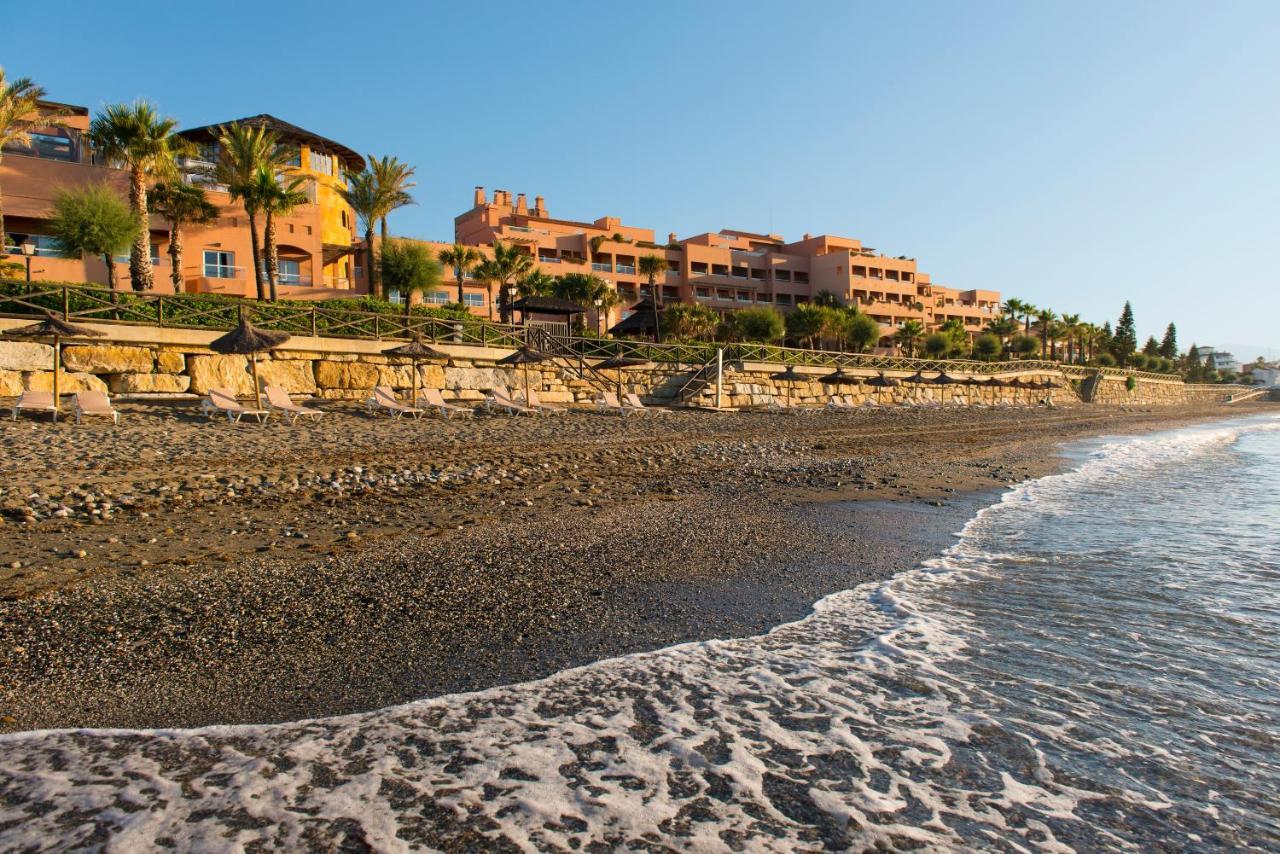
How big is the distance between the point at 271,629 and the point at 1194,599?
19.1ft

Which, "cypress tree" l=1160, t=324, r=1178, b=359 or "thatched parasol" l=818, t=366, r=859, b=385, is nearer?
"thatched parasol" l=818, t=366, r=859, b=385

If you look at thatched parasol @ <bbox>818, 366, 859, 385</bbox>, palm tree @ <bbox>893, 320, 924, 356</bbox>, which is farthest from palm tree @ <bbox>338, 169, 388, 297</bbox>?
palm tree @ <bbox>893, 320, 924, 356</bbox>

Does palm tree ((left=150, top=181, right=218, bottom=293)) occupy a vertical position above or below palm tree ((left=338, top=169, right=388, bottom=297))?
below

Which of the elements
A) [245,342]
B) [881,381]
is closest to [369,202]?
[245,342]

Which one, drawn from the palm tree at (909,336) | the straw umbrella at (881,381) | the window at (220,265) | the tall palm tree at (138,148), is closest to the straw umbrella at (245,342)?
the tall palm tree at (138,148)

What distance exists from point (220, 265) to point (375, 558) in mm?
28247

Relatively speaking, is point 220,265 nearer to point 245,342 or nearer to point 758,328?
point 245,342

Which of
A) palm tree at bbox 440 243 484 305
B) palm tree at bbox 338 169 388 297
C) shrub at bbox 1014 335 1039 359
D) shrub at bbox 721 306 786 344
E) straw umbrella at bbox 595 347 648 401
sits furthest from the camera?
shrub at bbox 1014 335 1039 359

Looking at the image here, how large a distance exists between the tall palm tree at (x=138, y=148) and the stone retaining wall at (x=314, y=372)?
8073 millimetres

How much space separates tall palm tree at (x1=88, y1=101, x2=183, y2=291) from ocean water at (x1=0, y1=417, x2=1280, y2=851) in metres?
24.9

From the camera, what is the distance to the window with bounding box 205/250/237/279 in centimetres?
2798

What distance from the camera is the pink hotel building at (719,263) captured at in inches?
2192

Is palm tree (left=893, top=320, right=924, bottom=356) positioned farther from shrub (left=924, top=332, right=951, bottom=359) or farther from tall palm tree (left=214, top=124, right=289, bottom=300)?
tall palm tree (left=214, top=124, right=289, bottom=300)

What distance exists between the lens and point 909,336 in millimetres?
60125
